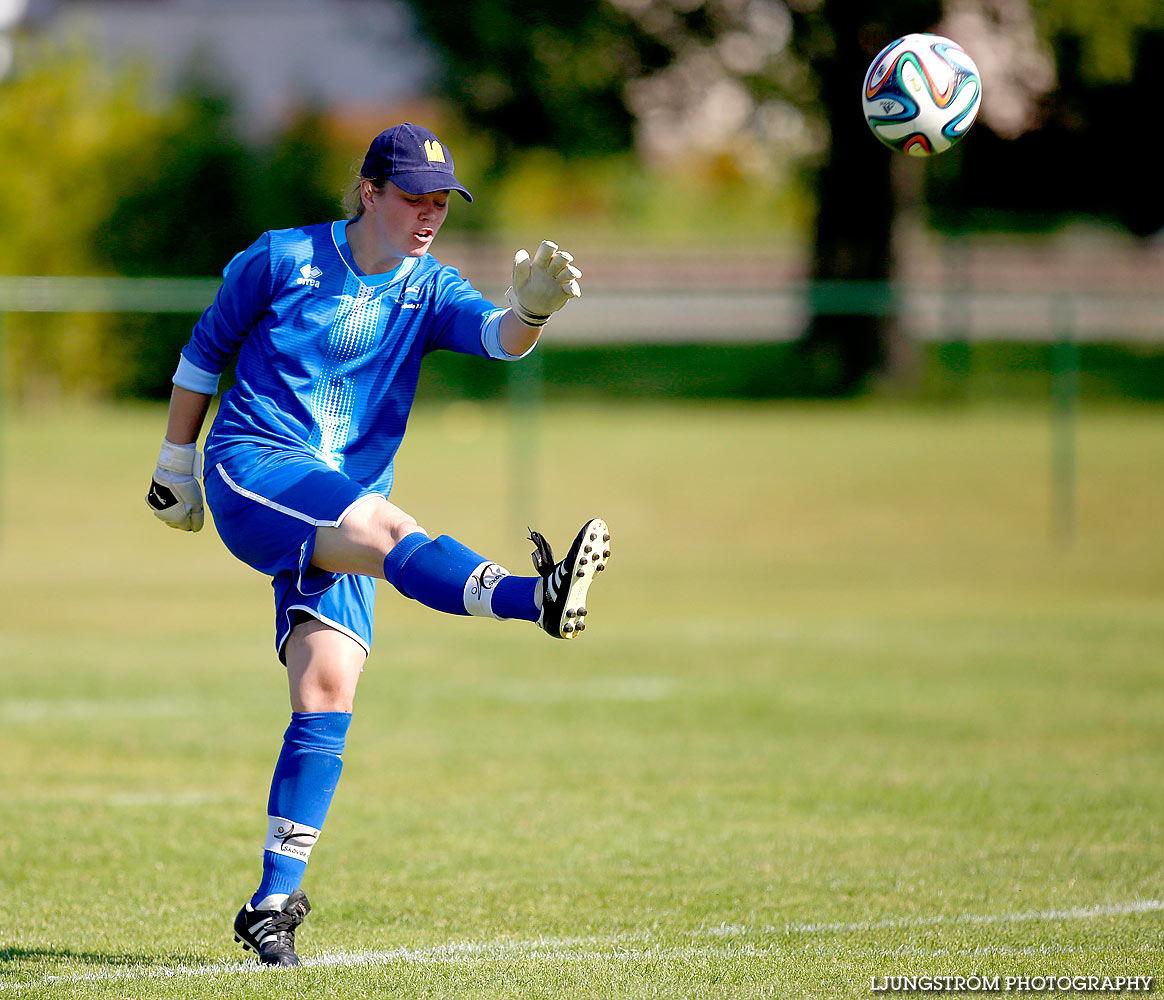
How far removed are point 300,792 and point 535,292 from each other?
63.2 inches

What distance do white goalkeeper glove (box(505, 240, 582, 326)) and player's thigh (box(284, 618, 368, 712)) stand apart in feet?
3.58

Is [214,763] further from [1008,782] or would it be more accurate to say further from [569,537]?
[569,537]

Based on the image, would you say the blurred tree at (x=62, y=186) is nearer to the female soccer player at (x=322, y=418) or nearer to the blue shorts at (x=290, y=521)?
the female soccer player at (x=322, y=418)

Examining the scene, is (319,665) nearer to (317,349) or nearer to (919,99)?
(317,349)

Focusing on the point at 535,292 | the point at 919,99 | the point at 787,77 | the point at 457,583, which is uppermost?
the point at 787,77

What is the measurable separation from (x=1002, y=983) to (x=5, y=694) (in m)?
6.74

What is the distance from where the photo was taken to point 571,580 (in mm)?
4133

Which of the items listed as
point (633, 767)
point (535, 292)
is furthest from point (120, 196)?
point (535, 292)

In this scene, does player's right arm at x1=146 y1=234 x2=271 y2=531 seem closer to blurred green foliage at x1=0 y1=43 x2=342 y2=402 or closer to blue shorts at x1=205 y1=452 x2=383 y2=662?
blue shorts at x1=205 y1=452 x2=383 y2=662

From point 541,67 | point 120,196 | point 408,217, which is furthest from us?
point 541,67

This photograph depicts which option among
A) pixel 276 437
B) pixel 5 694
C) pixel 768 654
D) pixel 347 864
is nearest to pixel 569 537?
pixel 768 654

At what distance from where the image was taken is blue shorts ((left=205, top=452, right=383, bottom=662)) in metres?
4.43

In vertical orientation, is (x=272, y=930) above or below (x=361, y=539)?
below

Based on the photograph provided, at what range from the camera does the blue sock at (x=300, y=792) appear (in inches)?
179
